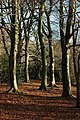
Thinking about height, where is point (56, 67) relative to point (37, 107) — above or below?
below

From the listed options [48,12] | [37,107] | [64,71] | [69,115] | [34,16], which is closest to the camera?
[69,115]

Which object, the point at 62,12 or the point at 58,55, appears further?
the point at 58,55

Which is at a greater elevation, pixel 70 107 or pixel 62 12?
pixel 62 12

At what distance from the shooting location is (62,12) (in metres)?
21.0

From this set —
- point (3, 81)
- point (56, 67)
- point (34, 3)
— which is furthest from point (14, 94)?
point (56, 67)

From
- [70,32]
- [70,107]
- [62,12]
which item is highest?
[62,12]

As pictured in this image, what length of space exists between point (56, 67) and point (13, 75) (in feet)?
86.8

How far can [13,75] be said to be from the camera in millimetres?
21031

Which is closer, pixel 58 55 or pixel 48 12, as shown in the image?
pixel 48 12

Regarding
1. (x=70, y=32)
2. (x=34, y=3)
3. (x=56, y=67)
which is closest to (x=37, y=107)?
(x=70, y=32)

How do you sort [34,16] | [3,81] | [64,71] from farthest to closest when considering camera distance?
[3,81] → [34,16] → [64,71]

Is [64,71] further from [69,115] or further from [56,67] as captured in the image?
[56,67]

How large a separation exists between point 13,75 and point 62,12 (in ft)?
17.2

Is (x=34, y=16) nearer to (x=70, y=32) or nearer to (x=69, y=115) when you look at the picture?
(x=70, y=32)
